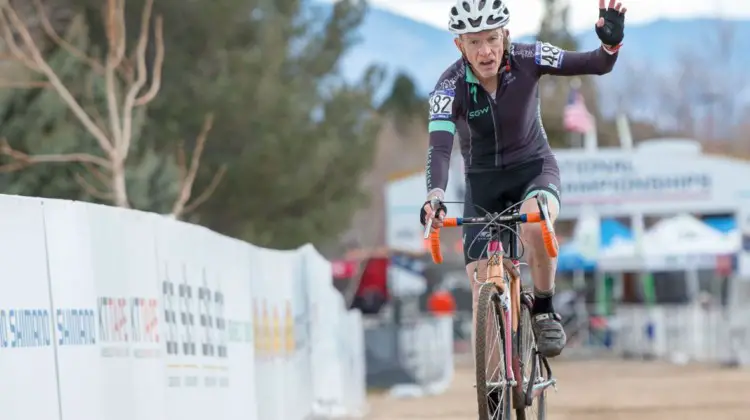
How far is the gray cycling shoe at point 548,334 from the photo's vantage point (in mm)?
8562

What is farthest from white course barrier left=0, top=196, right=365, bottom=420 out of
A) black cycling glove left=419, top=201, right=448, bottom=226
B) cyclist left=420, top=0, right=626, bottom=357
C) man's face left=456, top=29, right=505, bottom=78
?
man's face left=456, top=29, right=505, bottom=78

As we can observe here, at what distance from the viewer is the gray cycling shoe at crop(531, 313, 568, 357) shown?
856cm

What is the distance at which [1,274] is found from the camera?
5910mm

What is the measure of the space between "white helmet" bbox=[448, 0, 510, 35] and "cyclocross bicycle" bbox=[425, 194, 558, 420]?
92cm

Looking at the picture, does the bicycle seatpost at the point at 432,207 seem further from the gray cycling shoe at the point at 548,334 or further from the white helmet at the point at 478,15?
the gray cycling shoe at the point at 548,334

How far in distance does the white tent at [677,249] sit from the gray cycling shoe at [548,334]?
108ft

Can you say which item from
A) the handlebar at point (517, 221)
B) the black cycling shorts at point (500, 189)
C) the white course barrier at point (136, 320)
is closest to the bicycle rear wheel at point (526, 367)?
the black cycling shorts at point (500, 189)

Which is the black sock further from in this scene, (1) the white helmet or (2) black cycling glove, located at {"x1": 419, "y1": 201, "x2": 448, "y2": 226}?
(1) the white helmet

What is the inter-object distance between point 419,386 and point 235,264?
52.9 ft

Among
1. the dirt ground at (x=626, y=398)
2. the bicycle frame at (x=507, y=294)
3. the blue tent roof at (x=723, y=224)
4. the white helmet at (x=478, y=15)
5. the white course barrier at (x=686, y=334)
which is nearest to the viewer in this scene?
the bicycle frame at (x=507, y=294)

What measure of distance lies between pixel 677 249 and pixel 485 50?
3416 centimetres

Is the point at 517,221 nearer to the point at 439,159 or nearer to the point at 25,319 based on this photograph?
the point at 439,159

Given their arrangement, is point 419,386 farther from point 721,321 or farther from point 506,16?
point 506,16

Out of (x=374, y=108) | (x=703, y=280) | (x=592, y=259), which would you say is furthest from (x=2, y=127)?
(x=703, y=280)
